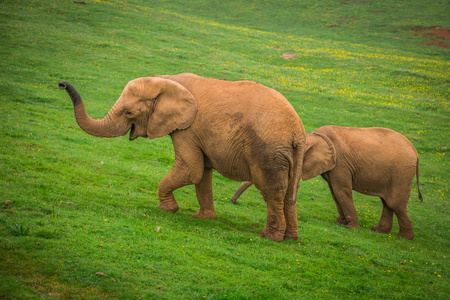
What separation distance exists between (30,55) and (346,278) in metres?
27.5

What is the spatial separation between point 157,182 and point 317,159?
574cm

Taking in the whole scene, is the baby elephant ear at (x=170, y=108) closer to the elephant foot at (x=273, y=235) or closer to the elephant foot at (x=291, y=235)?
the elephant foot at (x=273, y=235)

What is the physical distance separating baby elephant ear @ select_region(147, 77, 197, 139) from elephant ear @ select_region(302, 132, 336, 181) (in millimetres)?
5238

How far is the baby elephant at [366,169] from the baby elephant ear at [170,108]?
16.3 ft

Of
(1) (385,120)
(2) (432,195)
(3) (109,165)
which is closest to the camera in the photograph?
(3) (109,165)

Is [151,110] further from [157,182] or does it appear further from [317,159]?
[317,159]

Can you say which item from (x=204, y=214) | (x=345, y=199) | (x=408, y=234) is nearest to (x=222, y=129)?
(x=204, y=214)

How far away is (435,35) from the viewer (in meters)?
62.0

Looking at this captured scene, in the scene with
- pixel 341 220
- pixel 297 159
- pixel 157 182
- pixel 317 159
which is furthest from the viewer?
pixel 341 220

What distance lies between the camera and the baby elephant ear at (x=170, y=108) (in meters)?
11.1

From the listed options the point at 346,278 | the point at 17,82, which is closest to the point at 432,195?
the point at 346,278

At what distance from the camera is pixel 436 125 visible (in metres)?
30.0

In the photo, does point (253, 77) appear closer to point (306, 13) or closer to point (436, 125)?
point (436, 125)

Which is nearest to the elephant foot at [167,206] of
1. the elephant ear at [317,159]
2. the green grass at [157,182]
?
the green grass at [157,182]
